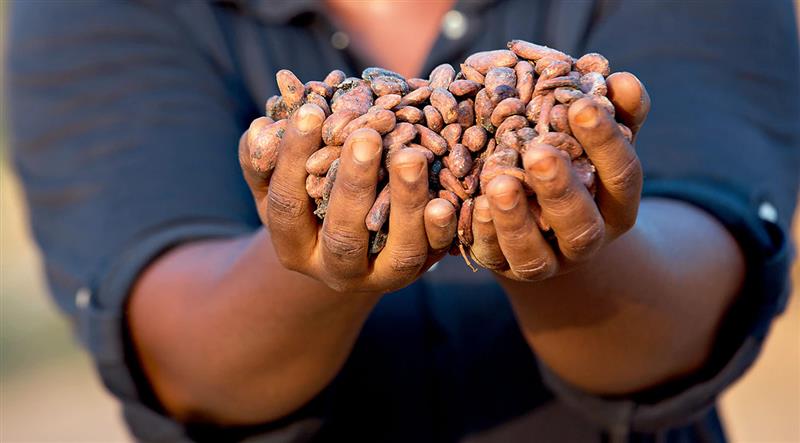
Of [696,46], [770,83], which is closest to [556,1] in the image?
[696,46]

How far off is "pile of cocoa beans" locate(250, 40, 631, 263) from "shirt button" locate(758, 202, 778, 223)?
1.66 ft

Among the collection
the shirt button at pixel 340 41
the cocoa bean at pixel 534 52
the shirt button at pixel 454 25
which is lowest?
the shirt button at pixel 340 41

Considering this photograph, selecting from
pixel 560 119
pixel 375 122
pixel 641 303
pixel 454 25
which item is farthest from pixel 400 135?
pixel 454 25

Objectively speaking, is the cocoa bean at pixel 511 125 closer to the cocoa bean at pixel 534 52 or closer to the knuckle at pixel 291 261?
the cocoa bean at pixel 534 52

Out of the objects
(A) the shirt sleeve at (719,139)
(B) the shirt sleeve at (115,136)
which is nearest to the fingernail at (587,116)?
(A) the shirt sleeve at (719,139)

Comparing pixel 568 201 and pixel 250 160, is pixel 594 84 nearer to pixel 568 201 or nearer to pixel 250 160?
pixel 568 201

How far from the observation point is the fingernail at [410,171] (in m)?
0.71

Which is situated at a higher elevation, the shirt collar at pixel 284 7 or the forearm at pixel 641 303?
the shirt collar at pixel 284 7

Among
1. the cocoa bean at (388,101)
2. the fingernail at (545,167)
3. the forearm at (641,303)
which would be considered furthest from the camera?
the forearm at (641,303)

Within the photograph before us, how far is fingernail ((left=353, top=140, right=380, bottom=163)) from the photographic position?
0.71m

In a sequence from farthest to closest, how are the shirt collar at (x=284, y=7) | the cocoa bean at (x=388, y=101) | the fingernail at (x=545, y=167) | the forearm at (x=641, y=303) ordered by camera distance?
the shirt collar at (x=284, y=7) → the forearm at (x=641, y=303) → the cocoa bean at (x=388, y=101) → the fingernail at (x=545, y=167)

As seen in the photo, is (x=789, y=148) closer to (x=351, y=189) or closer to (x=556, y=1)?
(x=556, y=1)

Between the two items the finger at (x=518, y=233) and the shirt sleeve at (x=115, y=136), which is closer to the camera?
the finger at (x=518, y=233)

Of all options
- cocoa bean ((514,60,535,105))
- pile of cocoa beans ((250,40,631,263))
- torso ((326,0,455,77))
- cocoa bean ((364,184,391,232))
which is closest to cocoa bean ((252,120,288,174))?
pile of cocoa beans ((250,40,631,263))
